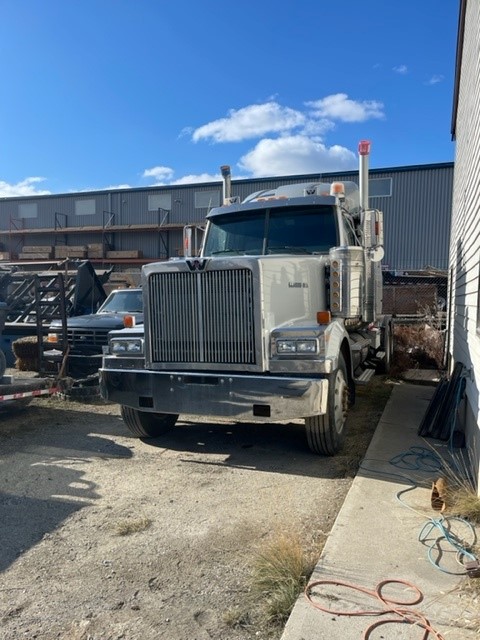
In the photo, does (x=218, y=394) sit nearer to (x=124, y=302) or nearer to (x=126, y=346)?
(x=126, y=346)

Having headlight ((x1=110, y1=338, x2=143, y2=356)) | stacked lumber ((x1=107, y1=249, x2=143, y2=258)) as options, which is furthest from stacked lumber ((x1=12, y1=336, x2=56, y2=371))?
stacked lumber ((x1=107, y1=249, x2=143, y2=258))

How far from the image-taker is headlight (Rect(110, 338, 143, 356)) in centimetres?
577

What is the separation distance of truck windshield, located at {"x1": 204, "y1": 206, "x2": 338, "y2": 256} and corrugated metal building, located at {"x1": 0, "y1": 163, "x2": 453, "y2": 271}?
2159 centimetres

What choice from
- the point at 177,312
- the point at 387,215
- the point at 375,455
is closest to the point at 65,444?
the point at 177,312

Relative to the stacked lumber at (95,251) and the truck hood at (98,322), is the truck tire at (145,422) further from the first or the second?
the stacked lumber at (95,251)

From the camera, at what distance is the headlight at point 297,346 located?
199 inches

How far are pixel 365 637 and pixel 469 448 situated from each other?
10.9 feet

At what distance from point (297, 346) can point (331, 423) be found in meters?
0.93

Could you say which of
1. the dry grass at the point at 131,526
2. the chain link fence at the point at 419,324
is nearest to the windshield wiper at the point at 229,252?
the dry grass at the point at 131,526

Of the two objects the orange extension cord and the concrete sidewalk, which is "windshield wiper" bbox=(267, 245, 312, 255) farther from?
the orange extension cord

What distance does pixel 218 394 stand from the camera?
5262mm

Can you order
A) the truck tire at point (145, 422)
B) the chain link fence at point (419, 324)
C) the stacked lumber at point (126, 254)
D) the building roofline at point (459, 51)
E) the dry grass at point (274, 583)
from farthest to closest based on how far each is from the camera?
the stacked lumber at point (126, 254) → the chain link fence at point (419, 324) → the building roofline at point (459, 51) → the truck tire at point (145, 422) → the dry grass at point (274, 583)

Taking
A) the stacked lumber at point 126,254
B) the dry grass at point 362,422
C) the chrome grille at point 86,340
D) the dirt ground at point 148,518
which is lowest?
the dry grass at point 362,422

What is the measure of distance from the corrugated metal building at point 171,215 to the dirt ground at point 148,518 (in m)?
23.1
